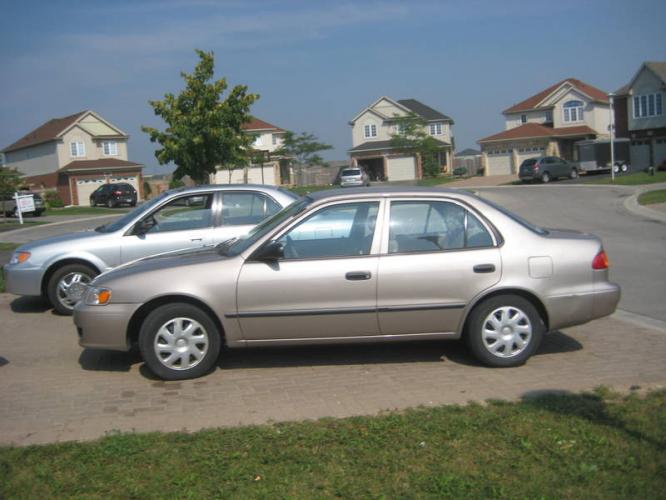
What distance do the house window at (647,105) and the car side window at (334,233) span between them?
51427mm

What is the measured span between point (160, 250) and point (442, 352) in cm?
380

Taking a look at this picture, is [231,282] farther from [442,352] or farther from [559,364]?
[559,364]

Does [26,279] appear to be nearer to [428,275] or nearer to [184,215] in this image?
Result: [184,215]

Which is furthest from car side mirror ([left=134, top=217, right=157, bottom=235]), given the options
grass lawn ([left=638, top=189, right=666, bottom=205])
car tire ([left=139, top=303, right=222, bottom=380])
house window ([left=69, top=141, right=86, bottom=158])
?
house window ([left=69, top=141, right=86, bottom=158])

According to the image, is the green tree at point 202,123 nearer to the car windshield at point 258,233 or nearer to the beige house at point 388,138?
the car windshield at point 258,233

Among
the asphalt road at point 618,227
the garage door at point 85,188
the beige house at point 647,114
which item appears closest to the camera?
the asphalt road at point 618,227

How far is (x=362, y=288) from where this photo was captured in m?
6.27

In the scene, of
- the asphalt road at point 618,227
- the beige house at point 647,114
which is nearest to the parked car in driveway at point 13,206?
the asphalt road at point 618,227

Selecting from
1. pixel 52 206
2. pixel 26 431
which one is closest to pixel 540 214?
pixel 26 431

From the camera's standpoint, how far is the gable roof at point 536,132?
194ft

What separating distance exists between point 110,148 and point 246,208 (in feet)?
179

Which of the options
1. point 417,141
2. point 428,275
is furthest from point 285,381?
point 417,141

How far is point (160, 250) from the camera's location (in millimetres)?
8969

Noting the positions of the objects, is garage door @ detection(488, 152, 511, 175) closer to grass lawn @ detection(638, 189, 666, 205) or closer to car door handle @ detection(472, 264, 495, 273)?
grass lawn @ detection(638, 189, 666, 205)
